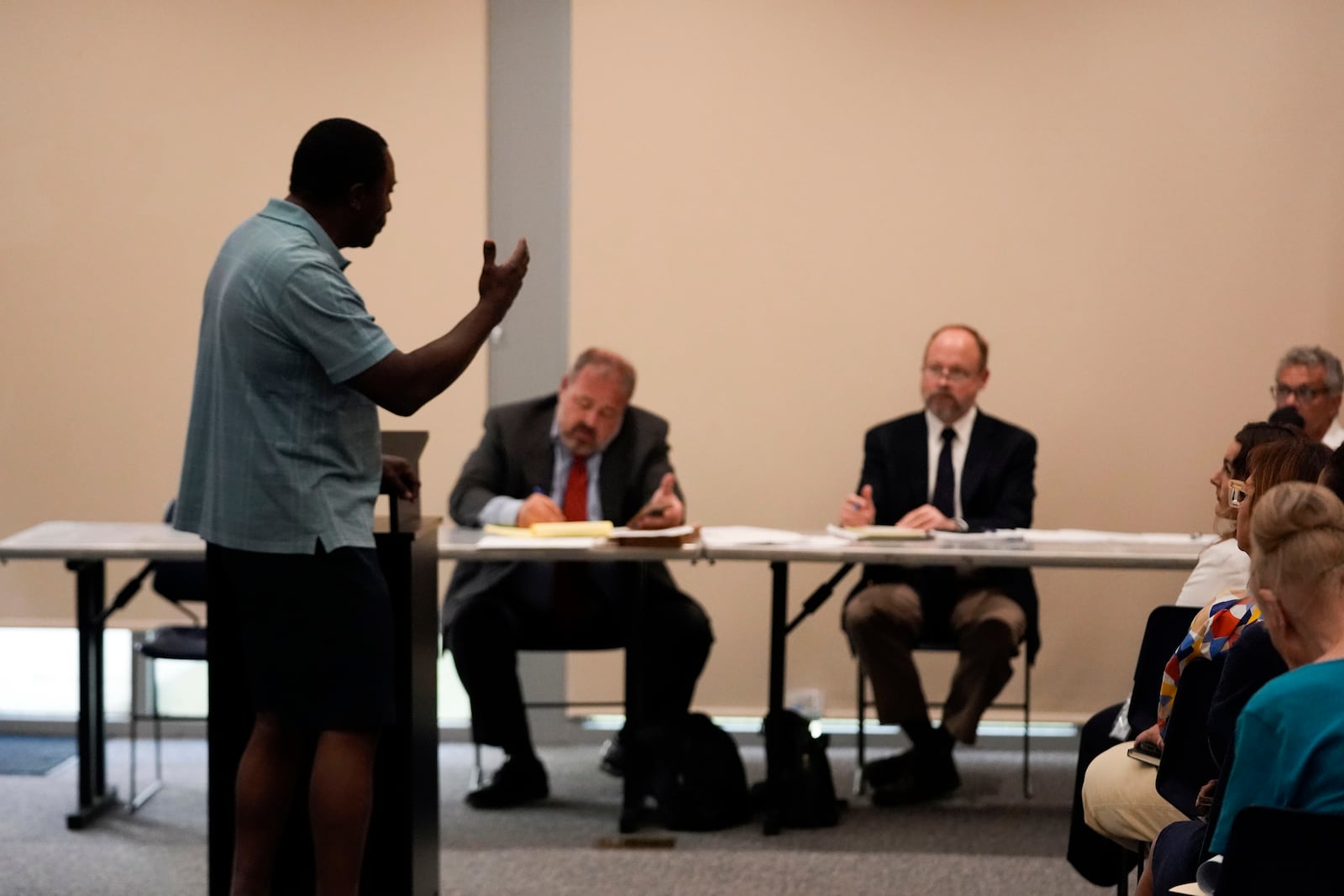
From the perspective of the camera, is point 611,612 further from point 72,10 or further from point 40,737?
point 72,10

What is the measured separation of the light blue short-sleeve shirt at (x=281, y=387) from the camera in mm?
2482

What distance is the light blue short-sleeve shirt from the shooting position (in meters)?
2.48

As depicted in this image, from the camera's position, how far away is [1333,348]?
206 inches

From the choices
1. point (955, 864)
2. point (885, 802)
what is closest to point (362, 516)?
point (955, 864)

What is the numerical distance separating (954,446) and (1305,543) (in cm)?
314

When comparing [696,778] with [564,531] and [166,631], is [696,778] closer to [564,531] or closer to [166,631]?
[564,531]

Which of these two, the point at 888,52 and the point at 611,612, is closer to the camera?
the point at 611,612

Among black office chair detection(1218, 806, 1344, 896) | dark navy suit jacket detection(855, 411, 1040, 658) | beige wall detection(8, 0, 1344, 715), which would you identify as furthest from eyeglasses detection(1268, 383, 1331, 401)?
black office chair detection(1218, 806, 1344, 896)

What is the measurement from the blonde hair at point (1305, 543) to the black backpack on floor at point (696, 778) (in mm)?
2556

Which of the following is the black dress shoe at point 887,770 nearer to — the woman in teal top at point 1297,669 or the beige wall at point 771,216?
the beige wall at point 771,216

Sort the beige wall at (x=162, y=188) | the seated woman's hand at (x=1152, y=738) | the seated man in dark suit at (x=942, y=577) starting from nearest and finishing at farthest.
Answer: the seated woman's hand at (x=1152, y=738)
the seated man in dark suit at (x=942, y=577)
the beige wall at (x=162, y=188)

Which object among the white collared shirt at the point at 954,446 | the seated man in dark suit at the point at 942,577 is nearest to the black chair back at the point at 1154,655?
the seated man in dark suit at the point at 942,577

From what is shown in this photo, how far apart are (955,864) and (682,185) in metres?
2.55

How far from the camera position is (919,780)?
456cm
